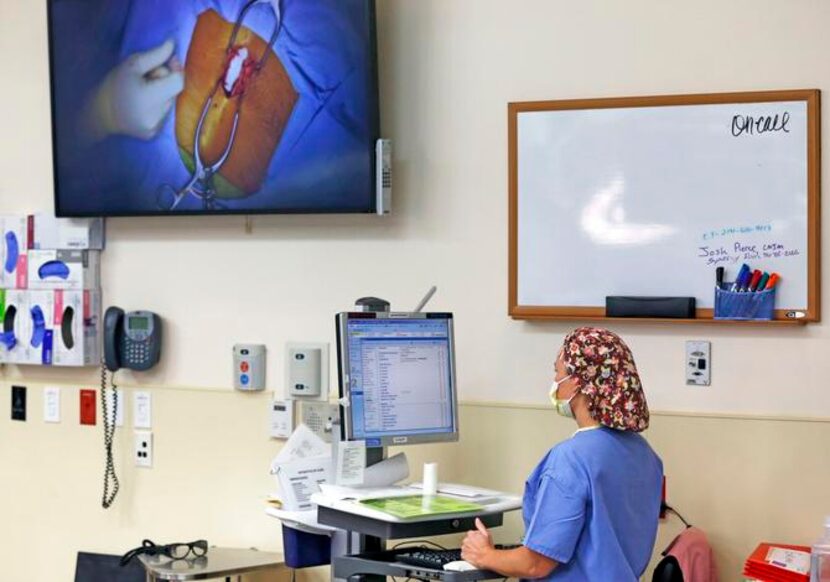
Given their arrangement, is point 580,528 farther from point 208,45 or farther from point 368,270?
point 208,45

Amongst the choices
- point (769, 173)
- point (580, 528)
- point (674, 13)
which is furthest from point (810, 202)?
point (580, 528)

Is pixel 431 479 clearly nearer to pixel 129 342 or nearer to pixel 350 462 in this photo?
pixel 350 462

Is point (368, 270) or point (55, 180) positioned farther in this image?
point (55, 180)

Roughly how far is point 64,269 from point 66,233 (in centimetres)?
13

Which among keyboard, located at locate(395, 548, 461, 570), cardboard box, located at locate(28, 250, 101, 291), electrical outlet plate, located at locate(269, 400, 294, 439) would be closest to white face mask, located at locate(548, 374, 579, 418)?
keyboard, located at locate(395, 548, 461, 570)

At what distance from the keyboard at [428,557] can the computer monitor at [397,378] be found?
1.11ft

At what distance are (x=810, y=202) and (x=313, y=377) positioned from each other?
163 cm

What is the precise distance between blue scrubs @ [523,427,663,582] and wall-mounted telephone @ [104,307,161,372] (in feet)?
5.94

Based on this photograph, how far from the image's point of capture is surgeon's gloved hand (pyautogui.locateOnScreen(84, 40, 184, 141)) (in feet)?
14.0

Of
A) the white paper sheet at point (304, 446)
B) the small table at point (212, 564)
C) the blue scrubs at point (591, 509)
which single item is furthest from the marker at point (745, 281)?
the small table at point (212, 564)

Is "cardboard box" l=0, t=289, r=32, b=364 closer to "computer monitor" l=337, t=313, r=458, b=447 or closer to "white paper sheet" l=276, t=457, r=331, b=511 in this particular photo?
"white paper sheet" l=276, t=457, r=331, b=511

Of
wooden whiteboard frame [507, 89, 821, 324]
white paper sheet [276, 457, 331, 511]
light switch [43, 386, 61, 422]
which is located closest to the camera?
wooden whiteboard frame [507, 89, 821, 324]

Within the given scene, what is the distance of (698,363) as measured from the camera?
3652mm

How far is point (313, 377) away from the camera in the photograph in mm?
4129
